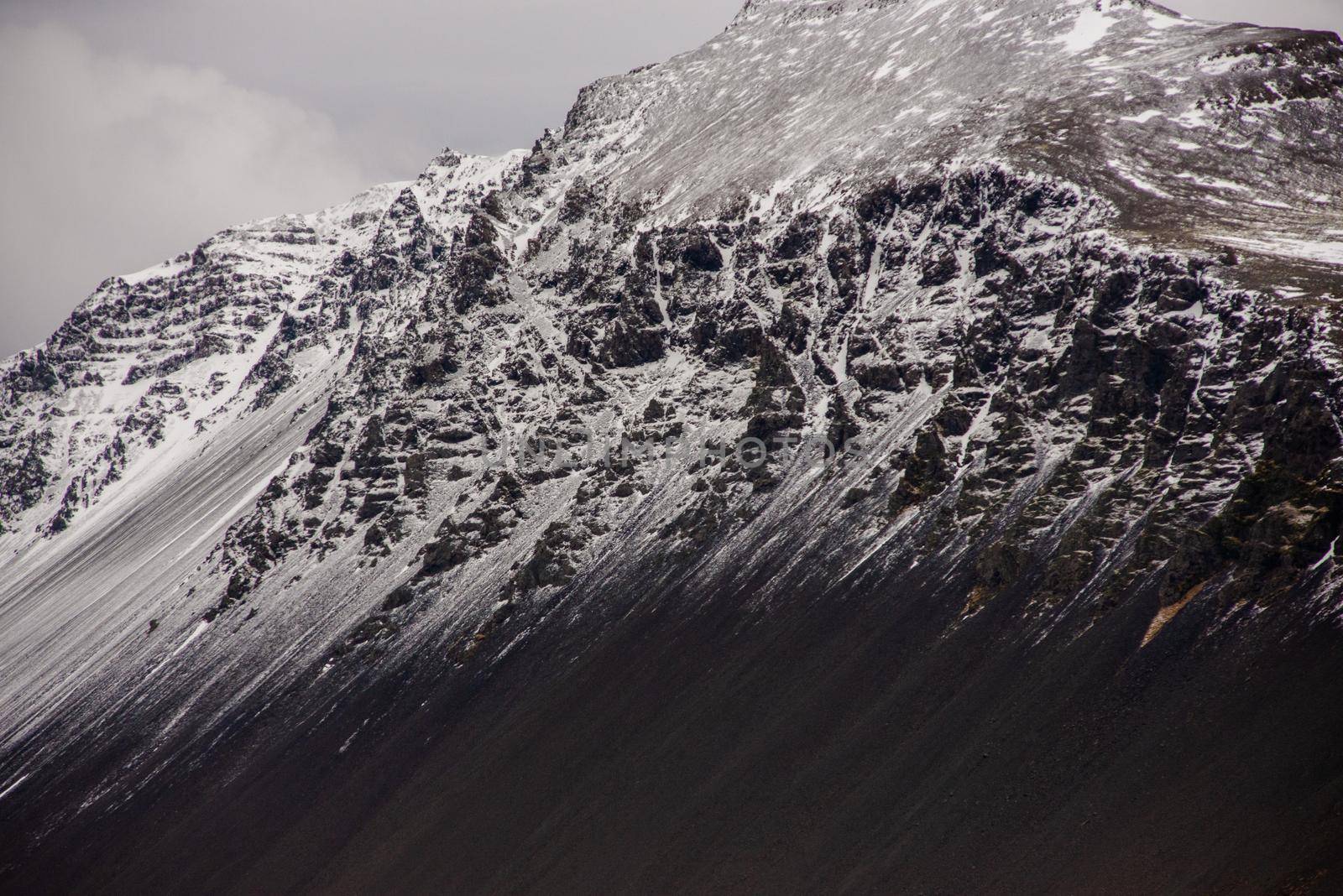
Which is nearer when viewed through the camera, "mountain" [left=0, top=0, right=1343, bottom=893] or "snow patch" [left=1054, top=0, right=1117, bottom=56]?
"mountain" [left=0, top=0, right=1343, bottom=893]

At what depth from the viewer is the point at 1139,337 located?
106 metres

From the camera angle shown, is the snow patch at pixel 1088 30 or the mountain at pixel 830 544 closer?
the mountain at pixel 830 544

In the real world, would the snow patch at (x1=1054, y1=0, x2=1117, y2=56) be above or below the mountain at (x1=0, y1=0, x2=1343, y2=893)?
above

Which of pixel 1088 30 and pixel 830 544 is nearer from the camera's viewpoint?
pixel 830 544

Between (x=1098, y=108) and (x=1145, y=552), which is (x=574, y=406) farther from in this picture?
(x=1145, y=552)

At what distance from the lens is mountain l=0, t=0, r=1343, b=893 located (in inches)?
3068

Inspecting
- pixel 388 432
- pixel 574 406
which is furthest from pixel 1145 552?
pixel 388 432

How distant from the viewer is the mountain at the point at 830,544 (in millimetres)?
77938

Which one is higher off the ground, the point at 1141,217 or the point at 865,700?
the point at 1141,217

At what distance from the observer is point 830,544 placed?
11294 centimetres

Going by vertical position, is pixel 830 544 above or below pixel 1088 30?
below

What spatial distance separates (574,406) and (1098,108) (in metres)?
71.8

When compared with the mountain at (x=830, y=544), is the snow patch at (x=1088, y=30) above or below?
above

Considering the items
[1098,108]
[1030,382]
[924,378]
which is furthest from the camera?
[1098,108]
